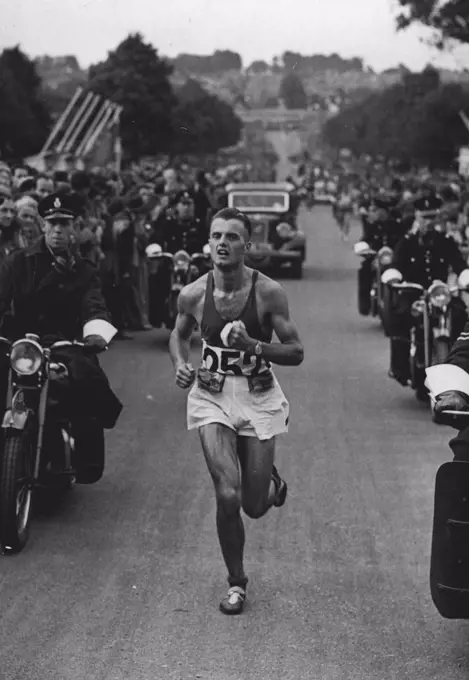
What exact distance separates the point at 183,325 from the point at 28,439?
145 cm

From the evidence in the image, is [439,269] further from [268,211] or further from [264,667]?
[268,211]

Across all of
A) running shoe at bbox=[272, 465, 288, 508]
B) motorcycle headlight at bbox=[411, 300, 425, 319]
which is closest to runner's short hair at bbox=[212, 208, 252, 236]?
running shoe at bbox=[272, 465, 288, 508]

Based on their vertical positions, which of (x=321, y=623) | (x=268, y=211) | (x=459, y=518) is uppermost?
(x=459, y=518)

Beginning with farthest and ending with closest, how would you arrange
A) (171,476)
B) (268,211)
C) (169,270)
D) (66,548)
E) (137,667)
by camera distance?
(268,211), (169,270), (171,476), (66,548), (137,667)

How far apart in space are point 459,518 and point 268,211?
25.1 metres

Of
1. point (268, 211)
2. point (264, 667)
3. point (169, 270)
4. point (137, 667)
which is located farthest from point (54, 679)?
point (268, 211)

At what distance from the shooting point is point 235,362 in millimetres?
7434

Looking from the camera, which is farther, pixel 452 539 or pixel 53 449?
pixel 53 449

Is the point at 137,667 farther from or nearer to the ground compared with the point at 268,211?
farther from the ground

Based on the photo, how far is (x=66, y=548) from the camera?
8.53m

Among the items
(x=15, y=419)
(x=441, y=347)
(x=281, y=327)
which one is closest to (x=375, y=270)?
(x=441, y=347)

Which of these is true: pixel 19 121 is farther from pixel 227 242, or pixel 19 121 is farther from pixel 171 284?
pixel 227 242

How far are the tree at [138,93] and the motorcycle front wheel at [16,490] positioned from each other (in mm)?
57944

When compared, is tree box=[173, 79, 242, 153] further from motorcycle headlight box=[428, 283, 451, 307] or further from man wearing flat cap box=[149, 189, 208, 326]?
motorcycle headlight box=[428, 283, 451, 307]
